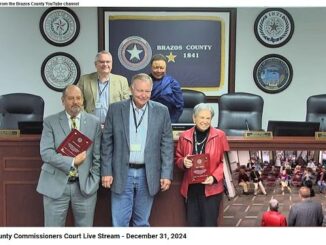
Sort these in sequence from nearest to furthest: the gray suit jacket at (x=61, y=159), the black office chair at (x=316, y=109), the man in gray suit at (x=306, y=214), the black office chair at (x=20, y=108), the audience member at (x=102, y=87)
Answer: the gray suit jacket at (x=61, y=159) → the man in gray suit at (x=306, y=214) → the audience member at (x=102, y=87) → the black office chair at (x=20, y=108) → the black office chair at (x=316, y=109)

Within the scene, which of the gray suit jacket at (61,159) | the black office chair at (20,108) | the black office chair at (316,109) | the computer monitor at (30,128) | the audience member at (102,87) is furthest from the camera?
the black office chair at (316,109)

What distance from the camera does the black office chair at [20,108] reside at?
2205mm

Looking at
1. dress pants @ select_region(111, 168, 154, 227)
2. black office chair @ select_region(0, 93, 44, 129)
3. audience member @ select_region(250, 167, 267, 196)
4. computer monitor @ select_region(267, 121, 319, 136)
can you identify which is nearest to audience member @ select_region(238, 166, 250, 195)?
audience member @ select_region(250, 167, 267, 196)

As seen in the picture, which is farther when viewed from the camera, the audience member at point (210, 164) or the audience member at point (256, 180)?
the audience member at point (256, 180)

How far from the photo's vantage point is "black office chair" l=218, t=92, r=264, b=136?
2.46m

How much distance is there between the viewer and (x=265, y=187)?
177cm

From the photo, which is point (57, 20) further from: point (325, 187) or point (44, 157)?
point (325, 187)

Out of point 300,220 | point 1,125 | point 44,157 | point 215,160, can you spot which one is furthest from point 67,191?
point 300,220

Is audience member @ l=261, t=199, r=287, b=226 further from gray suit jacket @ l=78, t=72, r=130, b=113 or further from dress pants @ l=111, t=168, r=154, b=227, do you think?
gray suit jacket @ l=78, t=72, r=130, b=113

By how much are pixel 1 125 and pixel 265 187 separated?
48.5 inches

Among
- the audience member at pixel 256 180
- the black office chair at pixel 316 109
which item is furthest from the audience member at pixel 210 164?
the black office chair at pixel 316 109

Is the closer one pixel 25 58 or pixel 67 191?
pixel 67 191

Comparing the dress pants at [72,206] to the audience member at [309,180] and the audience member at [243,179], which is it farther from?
the audience member at [309,180]

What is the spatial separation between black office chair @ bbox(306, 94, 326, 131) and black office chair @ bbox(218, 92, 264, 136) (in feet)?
0.86
